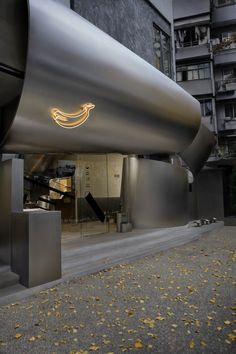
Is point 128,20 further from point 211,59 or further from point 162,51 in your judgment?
point 211,59

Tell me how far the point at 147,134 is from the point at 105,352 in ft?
22.6

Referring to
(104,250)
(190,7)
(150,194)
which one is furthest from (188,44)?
(104,250)

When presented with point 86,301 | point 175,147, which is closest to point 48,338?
point 86,301

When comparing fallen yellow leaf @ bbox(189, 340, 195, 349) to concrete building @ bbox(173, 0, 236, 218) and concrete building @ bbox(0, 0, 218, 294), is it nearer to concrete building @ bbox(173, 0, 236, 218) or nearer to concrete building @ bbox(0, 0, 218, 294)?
concrete building @ bbox(0, 0, 218, 294)

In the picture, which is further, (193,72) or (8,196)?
(193,72)

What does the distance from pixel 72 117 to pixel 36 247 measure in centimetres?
313

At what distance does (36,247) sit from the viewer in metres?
4.60

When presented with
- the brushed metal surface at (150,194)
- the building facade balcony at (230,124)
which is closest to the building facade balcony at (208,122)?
the building facade balcony at (230,124)

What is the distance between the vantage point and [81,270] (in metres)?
5.59

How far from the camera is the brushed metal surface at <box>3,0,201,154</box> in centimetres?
539

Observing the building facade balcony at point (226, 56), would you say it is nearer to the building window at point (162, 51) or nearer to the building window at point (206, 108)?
the building window at point (206, 108)

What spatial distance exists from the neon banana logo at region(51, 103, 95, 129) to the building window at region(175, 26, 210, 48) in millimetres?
22325

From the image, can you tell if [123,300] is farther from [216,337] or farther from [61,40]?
A: [61,40]

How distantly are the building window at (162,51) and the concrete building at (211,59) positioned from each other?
31.4ft
